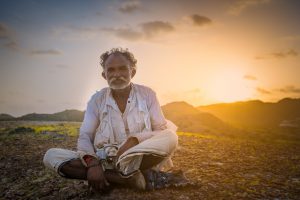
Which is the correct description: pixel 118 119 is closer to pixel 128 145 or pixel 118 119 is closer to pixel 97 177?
pixel 128 145

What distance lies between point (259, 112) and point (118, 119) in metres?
46.4

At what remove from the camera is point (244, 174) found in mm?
6406

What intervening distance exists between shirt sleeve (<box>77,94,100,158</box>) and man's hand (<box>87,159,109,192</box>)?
18.5 inches

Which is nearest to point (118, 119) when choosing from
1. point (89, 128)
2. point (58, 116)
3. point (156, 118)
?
point (89, 128)

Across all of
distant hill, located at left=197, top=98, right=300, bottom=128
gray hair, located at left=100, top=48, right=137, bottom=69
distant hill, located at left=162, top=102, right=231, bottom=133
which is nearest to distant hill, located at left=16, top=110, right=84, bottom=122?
distant hill, located at left=162, top=102, right=231, bottom=133

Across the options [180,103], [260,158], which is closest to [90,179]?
[260,158]

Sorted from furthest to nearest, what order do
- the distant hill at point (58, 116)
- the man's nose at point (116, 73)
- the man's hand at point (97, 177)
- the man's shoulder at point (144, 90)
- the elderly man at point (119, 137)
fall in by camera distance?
the distant hill at point (58, 116) < the man's shoulder at point (144, 90) < the man's nose at point (116, 73) < the elderly man at point (119, 137) < the man's hand at point (97, 177)

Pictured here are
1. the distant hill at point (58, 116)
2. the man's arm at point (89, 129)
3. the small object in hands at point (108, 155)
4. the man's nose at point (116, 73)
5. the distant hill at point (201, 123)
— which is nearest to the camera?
the small object in hands at point (108, 155)

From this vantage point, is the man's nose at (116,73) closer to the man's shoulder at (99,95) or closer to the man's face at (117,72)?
the man's face at (117,72)

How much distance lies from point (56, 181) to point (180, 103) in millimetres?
36562

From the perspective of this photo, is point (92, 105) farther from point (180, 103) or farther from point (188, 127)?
point (180, 103)

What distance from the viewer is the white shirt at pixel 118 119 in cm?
568

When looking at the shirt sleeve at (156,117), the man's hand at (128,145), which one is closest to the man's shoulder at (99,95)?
the shirt sleeve at (156,117)

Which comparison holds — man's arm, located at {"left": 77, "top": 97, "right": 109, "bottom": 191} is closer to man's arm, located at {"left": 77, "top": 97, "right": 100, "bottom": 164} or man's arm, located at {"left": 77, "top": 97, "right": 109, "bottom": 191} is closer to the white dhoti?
man's arm, located at {"left": 77, "top": 97, "right": 100, "bottom": 164}
